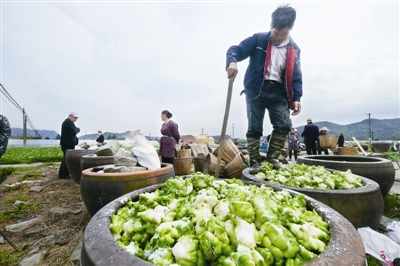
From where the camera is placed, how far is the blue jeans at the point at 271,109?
2.96m

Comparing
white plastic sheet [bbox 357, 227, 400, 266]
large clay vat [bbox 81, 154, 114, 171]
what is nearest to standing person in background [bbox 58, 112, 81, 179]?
large clay vat [bbox 81, 154, 114, 171]

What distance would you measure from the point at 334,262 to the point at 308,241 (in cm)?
17

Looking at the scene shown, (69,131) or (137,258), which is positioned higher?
(69,131)

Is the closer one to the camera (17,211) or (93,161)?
(17,211)

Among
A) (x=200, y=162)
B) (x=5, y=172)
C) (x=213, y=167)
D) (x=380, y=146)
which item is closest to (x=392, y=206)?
(x=213, y=167)

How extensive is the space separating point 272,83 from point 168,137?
11.5 feet

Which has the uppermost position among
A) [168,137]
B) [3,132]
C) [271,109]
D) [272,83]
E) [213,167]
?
[272,83]

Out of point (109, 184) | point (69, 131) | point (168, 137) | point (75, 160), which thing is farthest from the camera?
point (69, 131)

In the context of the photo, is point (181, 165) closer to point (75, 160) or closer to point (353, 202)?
point (75, 160)

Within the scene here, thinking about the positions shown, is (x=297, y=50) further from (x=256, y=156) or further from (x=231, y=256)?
(x=231, y=256)

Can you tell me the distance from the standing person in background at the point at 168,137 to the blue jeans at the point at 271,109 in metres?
3.14

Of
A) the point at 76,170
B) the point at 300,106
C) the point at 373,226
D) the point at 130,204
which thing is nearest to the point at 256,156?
the point at 300,106

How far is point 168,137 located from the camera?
5812mm

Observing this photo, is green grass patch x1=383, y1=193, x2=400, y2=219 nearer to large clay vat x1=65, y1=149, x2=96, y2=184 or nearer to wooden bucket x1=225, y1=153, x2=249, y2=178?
wooden bucket x1=225, y1=153, x2=249, y2=178
